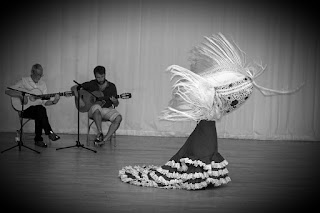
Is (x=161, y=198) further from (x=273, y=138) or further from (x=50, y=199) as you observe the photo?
(x=273, y=138)

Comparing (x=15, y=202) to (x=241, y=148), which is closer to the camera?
(x=15, y=202)

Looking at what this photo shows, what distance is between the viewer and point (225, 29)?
27.0 feet

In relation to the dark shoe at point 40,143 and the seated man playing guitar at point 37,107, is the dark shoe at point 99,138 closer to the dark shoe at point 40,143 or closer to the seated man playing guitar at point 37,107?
the seated man playing guitar at point 37,107

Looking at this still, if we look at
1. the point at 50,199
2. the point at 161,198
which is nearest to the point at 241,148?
the point at 161,198

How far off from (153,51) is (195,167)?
14.4ft

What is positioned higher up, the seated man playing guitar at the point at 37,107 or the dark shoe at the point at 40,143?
the seated man playing guitar at the point at 37,107

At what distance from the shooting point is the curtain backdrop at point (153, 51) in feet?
26.9

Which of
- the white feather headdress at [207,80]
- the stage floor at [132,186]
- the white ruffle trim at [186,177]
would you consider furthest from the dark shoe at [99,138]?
the white feather headdress at [207,80]

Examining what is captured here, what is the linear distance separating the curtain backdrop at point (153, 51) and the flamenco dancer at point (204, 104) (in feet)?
13.3

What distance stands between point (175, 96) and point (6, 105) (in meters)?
4.84

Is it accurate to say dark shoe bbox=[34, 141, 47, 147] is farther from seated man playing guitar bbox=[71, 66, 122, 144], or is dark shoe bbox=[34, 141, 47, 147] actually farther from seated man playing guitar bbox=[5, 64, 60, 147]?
seated man playing guitar bbox=[71, 66, 122, 144]

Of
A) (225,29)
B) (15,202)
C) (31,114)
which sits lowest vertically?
(15,202)

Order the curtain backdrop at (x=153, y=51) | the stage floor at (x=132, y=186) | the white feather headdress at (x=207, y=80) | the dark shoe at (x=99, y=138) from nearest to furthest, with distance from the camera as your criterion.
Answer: the stage floor at (x=132, y=186) < the white feather headdress at (x=207, y=80) < the dark shoe at (x=99, y=138) < the curtain backdrop at (x=153, y=51)

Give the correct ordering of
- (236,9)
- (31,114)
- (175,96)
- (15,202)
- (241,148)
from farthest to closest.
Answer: (236,9) < (241,148) < (31,114) < (175,96) < (15,202)
